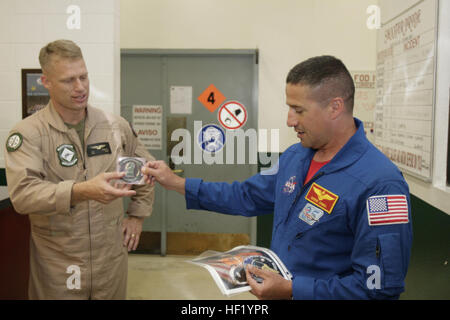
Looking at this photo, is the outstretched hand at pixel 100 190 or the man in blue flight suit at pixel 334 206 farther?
the outstretched hand at pixel 100 190

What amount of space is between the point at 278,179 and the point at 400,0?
5.92 feet

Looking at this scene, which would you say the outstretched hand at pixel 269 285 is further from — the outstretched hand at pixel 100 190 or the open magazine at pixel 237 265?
the outstretched hand at pixel 100 190

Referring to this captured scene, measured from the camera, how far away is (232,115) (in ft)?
14.8

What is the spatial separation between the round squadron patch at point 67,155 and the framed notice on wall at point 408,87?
1.84 metres

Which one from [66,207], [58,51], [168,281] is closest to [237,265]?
[66,207]

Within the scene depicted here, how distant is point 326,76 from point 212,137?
120 inches

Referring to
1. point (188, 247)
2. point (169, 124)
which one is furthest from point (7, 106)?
point (188, 247)

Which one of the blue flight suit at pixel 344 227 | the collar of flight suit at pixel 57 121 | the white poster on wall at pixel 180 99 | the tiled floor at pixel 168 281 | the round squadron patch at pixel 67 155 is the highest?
the white poster on wall at pixel 180 99

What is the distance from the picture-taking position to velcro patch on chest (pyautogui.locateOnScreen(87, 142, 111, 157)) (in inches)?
72.2

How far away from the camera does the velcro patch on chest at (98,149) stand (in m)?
1.83

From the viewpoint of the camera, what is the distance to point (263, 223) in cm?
430

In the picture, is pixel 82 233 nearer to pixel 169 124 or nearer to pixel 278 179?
pixel 278 179

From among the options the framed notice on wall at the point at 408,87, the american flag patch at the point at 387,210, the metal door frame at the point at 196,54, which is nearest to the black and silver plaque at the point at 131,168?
the american flag patch at the point at 387,210
